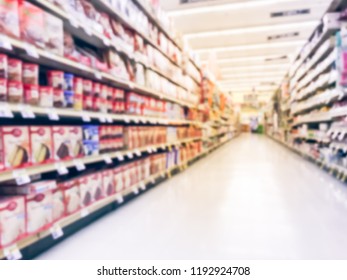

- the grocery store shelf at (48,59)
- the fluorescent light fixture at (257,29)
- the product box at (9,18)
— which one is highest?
the fluorescent light fixture at (257,29)

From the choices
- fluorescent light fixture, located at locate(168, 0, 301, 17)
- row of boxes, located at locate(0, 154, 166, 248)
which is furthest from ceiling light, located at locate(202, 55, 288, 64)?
row of boxes, located at locate(0, 154, 166, 248)

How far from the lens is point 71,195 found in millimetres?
2227

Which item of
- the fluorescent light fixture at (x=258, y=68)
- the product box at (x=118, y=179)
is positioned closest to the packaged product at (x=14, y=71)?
the product box at (x=118, y=179)

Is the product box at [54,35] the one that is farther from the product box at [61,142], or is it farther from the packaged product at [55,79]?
the product box at [61,142]

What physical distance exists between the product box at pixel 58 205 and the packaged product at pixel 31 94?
61 cm

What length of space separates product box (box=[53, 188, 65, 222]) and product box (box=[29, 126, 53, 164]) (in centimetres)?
24

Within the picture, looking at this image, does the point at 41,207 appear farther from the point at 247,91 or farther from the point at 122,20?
the point at 247,91

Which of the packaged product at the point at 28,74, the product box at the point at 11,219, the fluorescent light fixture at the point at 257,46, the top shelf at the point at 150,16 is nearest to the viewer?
the product box at the point at 11,219

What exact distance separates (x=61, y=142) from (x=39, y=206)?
458 millimetres

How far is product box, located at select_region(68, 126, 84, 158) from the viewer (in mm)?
2244

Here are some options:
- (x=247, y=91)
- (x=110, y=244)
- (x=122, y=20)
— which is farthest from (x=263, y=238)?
(x=247, y=91)

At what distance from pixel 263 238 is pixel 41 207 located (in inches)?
58.2

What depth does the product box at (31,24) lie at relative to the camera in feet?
5.84

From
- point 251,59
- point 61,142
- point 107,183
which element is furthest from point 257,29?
point 61,142
